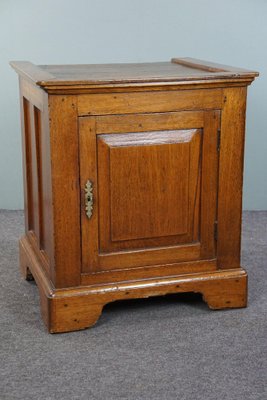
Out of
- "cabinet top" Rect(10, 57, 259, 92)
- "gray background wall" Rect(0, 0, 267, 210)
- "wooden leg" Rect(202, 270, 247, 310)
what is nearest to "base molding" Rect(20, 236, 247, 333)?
"wooden leg" Rect(202, 270, 247, 310)

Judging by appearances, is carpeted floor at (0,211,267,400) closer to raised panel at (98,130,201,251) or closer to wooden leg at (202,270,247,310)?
wooden leg at (202,270,247,310)

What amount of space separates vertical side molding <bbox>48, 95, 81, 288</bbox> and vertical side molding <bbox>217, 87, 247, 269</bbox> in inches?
17.3

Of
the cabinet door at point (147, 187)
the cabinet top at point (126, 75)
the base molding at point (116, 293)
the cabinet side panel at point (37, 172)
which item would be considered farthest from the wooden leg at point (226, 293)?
the cabinet top at point (126, 75)

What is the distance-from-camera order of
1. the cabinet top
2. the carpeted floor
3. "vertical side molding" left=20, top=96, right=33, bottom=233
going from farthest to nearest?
1. "vertical side molding" left=20, top=96, right=33, bottom=233
2. the cabinet top
3. the carpeted floor

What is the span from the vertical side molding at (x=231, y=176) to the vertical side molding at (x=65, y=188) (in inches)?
17.3

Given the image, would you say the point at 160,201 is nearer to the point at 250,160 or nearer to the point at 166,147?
the point at 166,147

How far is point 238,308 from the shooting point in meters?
2.37

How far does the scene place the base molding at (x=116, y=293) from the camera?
2.19 m

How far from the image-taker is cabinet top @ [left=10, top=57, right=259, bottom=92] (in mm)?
2053

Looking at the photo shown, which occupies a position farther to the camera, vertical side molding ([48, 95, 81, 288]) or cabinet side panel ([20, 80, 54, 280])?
cabinet side panel ([20, 80, 54, 280])

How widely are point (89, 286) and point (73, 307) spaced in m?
0.08

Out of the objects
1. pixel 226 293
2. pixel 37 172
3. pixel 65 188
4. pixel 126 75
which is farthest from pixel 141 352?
pixel 126 75

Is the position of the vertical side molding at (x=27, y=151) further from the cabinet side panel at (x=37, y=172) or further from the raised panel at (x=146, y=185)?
the raised panel at (x=146, y=185)

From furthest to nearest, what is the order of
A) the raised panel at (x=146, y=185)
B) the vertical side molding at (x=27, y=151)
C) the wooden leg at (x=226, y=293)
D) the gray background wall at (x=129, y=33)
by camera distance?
the gray background wall at (x=129, y=33)
the vertical side molding at (x=27, y=151)
the wooden leg at (x=226, y=293)
the raised panel at (x=146, y=185)
